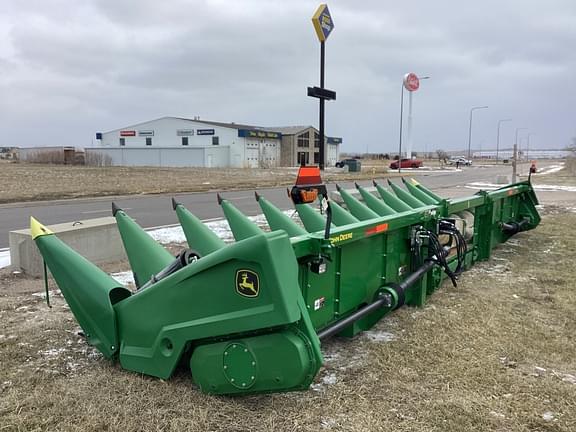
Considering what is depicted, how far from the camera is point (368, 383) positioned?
3.19 metres

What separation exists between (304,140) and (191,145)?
49.4 feet

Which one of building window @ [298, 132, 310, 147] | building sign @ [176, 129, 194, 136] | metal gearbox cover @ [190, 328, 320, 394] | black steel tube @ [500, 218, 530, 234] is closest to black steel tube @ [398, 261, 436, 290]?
metal gearbox cover @ [190, 328, 320, 394]

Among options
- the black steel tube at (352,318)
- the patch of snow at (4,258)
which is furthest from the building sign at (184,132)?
the black steel tube at (352,318)

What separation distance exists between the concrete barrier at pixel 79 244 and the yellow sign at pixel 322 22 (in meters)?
13.1

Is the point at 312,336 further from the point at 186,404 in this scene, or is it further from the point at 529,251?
the point at 529,251

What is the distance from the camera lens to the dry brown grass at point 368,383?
107 inches

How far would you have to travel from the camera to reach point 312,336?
256cm

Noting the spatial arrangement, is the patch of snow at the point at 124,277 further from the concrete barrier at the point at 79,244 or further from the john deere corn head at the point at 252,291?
the john deere corn head at the point at 252,291

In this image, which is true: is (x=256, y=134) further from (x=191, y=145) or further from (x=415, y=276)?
(x=415, y=276)

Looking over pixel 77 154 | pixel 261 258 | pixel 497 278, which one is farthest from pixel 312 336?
pixel 77 154

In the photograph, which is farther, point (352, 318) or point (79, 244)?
point (79, 244)

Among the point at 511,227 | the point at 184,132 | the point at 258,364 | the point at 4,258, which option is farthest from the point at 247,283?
the point at 184,132

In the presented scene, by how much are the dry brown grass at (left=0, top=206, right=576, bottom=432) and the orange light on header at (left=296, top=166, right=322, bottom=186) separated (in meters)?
1.28

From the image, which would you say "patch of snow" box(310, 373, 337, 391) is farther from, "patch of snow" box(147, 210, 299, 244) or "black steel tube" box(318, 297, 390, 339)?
"patch of snow" box(147, 210, 299, 244)
